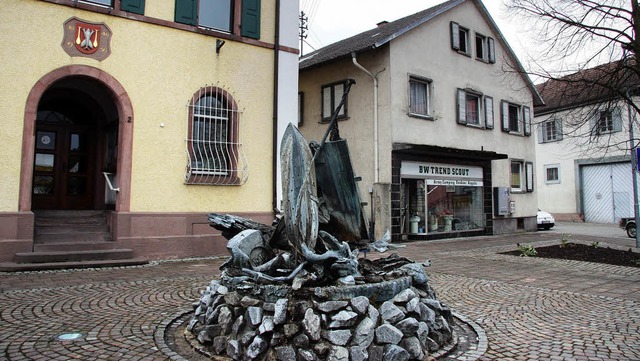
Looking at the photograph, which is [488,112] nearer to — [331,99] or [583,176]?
[331,99]

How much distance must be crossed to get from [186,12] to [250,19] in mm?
1578

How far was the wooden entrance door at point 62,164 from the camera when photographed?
10789 mm

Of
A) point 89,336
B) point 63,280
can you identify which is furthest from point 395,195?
point 89,336

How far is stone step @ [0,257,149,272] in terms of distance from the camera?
799 cm

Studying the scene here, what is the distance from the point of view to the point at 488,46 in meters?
19.2

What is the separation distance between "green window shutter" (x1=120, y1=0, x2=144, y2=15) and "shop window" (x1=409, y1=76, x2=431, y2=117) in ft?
29.5

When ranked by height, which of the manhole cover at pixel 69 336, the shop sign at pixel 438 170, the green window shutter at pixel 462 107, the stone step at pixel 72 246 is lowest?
the manhole cover at pixel 69 336

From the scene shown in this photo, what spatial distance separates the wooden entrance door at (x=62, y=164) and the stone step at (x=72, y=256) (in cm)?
264

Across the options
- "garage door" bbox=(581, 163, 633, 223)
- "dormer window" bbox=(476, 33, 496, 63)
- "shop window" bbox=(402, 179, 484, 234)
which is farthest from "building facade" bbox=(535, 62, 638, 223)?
"shop window" bbox=(402, 179, 484, 234)

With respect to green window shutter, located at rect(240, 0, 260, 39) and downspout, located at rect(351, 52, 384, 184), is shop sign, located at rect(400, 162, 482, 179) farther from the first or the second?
green window shutter, located at rect(240, 0, 260, 39)

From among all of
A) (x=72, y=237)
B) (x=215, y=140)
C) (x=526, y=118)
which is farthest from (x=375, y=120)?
(x=72, y=237)

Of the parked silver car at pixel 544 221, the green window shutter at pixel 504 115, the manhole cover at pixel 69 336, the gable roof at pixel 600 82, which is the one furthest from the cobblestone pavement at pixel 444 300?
the parked silver car at pixel 544 221

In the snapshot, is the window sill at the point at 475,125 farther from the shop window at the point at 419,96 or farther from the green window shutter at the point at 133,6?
the green window shutter at the point at 133,6

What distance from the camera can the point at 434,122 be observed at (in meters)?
16.4
